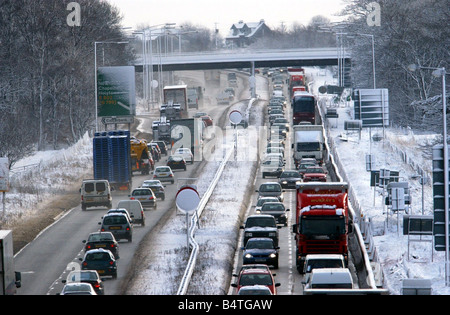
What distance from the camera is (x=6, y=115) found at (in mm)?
88250

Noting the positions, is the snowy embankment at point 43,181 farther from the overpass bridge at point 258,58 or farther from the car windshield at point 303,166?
the overpass bridge at point 258,58

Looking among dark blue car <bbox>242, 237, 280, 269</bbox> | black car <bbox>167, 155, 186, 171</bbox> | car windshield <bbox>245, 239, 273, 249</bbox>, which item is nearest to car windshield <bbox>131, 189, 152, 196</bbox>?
black car <bbox>167, 155, 186, 171</bbox>

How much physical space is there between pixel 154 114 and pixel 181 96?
20.6 m

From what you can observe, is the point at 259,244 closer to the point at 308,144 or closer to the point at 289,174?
the point at 289,174

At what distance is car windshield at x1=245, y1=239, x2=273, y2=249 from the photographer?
34781mm

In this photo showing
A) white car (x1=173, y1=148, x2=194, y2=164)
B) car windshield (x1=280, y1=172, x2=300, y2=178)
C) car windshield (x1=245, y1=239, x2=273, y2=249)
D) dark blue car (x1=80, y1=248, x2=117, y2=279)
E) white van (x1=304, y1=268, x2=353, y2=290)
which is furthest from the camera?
white car (x1=173, y1=148, x2=194, y2=164)

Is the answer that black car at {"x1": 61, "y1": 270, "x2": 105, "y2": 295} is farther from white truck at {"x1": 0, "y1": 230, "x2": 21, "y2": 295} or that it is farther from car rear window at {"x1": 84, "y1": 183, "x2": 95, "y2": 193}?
car rear window at {"x1": 84, "y1": 183, "x2": 95, "y2": 193}

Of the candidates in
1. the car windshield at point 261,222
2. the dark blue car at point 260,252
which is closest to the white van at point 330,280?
the dark blue car at point 260,252

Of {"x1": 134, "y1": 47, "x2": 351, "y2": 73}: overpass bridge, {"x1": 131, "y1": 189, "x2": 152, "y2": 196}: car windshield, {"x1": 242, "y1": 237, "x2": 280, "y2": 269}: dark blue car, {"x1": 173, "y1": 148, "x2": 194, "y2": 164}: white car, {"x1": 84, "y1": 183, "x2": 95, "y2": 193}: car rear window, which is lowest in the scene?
{"x1": 242, "y1": 237, "x2": 280, "y2": 269}: dark blue car

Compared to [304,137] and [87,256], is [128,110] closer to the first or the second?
[304,137]

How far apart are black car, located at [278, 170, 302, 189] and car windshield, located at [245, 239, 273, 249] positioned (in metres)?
21.8

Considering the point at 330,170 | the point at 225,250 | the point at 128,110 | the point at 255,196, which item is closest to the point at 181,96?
the point at 128,110

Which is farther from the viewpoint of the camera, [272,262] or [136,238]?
[136,238]
